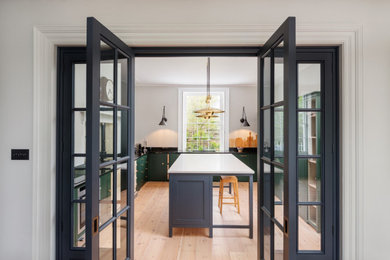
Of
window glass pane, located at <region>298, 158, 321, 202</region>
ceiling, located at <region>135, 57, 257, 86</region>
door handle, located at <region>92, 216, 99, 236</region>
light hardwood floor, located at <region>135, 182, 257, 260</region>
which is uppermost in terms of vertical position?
ceiling, located at <region>135, 57, 257, 86</region>

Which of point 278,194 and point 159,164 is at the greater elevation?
point 278,194

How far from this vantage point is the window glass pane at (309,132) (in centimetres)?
173

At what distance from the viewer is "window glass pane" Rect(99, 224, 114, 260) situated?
4.56 feet

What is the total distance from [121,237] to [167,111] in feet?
17.2

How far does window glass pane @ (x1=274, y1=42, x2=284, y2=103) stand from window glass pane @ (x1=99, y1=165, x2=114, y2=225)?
3.87ft

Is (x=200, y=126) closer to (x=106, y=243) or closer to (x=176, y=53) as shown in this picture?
(x=176, y=53)

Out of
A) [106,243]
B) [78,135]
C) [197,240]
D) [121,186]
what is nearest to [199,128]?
[197,240]

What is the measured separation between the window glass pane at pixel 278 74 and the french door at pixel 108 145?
105 centimetres

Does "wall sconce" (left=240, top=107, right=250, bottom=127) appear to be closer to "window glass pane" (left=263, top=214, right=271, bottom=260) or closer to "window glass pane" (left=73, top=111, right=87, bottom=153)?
"window glass pane" (left=263, top=214, right=271, bottom=260)

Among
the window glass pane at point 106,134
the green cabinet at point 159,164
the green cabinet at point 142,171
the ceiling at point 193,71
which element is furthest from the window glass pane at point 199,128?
the window glass pane at point 106,134

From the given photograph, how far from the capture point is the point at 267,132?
165 centimetres

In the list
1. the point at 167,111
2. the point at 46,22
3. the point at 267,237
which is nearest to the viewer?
the point at 267,237

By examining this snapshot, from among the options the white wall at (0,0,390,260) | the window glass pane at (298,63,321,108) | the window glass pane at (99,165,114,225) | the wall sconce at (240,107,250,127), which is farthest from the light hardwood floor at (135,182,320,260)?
the wall sconce at (240,107,250,127)

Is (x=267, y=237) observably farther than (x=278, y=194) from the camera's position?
Yes
